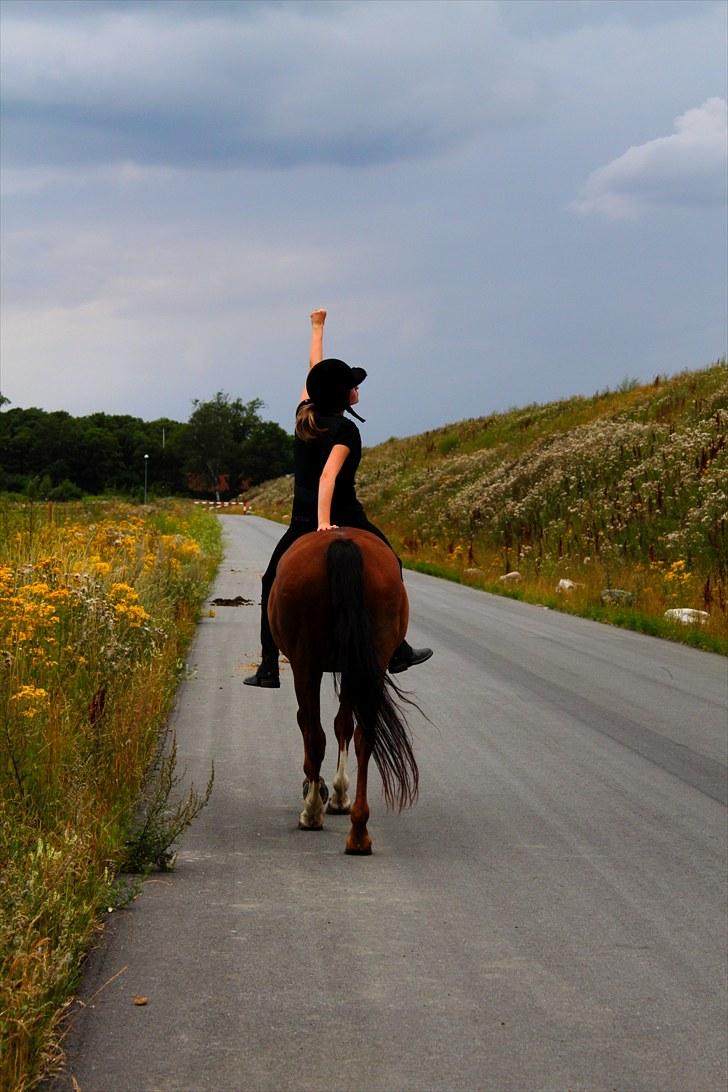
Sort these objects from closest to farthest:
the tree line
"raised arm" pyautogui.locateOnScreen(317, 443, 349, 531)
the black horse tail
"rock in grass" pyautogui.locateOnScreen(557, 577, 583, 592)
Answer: the black horse tail → "raised arm" pyautogui.locateOnScreen(317, 443, 349, 531) → "rock in grass" pyautogui.locateOnScreen(557, 577, 583, 592) → the tree line

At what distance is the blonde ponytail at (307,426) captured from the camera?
767cm

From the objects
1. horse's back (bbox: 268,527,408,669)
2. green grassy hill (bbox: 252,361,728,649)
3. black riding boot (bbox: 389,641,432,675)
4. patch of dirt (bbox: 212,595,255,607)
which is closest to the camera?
horse's back (bbox: 268,527,408,669)

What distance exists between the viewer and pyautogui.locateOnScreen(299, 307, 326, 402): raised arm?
8.16 meters

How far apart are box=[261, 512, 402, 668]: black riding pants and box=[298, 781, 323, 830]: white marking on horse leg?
0.98 metres

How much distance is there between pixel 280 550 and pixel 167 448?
15244cm

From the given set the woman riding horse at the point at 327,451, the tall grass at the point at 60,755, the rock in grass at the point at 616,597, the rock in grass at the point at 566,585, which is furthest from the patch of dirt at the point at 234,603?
the woman riding horse at the point at 327,451

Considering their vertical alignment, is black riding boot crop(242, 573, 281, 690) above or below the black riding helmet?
below

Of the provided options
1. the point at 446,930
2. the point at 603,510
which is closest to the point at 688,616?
the point at 603,510

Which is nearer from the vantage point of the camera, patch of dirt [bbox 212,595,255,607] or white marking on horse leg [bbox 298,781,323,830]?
white marking on horse leg [bbox 298,781,323,830]

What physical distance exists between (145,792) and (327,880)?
196 cm

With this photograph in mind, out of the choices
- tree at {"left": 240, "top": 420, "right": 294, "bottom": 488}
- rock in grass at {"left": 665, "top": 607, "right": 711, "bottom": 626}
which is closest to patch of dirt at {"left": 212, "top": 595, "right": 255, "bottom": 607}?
rock in grass at {"left": 665, "top": 607, "right": 711, "bottom": 626}

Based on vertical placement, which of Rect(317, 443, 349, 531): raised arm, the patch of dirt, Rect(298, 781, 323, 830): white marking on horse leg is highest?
Rect(317, 443, 349, 531): raised arm

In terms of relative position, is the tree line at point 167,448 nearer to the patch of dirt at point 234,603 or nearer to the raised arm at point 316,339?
the patch of dirt at point 234,603

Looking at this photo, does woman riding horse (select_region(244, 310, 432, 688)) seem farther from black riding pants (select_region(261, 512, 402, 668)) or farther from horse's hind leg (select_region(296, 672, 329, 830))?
horse's hind leg (select_region(296, 672, 329, 830))
